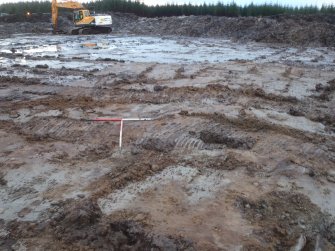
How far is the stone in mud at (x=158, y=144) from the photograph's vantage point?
5.02 meters

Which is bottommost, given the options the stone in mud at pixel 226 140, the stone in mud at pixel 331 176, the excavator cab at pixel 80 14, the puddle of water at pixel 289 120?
the stone in mud at pixel 331 176

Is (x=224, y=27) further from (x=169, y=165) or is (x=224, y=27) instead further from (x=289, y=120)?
(x=169, y=165)

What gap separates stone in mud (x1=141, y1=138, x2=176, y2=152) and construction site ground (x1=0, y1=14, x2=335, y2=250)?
0.08ft

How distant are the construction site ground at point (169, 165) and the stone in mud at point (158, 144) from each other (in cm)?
2

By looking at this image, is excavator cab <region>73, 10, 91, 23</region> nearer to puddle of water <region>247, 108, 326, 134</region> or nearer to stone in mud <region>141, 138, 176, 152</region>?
puddle of water <region>247, 108, 326, 134</region>

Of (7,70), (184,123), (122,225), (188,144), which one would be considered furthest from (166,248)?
(7,70)

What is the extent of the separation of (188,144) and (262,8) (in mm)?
26465

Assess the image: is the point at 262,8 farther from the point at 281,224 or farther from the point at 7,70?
the point at 281,224

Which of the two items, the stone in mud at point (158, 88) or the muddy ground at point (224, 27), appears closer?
the stone in mud at point (158, 88)

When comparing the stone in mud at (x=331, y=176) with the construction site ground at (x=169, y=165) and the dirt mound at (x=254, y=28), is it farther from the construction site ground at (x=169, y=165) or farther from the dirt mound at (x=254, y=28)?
the dirt mound at (x=254, y=28)

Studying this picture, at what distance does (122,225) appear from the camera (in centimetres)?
336

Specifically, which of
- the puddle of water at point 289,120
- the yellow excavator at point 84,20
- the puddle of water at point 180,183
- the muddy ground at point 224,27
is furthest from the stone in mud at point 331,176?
the yellow excavator at point 84,20

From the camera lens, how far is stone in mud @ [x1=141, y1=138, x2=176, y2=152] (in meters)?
5.02

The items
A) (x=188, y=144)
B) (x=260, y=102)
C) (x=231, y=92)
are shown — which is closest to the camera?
(x=188, y=144)
